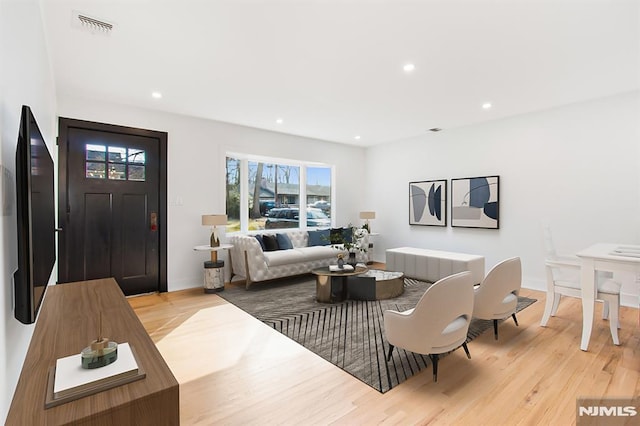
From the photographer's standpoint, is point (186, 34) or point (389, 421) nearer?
point (389, 421)

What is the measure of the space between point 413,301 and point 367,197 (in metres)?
3.62

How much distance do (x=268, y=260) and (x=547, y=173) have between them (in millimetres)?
4313

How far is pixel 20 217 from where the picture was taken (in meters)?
1.02

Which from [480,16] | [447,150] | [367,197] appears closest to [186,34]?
[480,16]

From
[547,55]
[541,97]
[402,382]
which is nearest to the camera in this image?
[402,382]

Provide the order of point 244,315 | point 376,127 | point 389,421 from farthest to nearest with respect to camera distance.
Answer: point 376,127, point 244,315, point 389,421

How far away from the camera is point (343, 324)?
3.27m

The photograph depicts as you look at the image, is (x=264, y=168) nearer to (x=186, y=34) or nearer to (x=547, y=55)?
(x=186, y=34)

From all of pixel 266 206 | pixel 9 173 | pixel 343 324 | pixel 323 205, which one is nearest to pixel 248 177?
pixel 266 206

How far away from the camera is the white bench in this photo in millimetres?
4656

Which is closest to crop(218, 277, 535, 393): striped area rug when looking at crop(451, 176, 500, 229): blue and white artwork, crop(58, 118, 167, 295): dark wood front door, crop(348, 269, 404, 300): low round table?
crop(348, 269, 404, 300): low round table

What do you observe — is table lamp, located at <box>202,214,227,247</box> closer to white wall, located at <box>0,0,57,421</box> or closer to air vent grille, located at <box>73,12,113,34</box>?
air vent grille, located at <box>73,12,113,34</box>

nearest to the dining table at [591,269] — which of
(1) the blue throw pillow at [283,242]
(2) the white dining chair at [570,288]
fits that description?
(2) the white dining chair at [570,288]

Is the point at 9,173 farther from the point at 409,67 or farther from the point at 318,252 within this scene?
the point at 318,252
